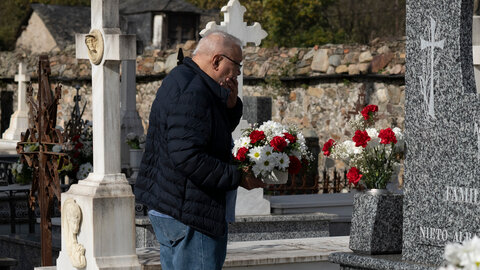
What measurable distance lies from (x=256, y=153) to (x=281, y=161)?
21cm

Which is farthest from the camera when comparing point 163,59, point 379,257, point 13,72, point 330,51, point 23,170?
point 13,72

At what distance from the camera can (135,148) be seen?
43.1 feet

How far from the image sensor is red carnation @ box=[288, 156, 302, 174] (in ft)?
18.9

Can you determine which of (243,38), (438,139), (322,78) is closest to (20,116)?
(322,78)

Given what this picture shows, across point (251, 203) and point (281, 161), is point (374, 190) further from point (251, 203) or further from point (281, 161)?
point (251, 203)

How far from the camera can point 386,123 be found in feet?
52.7

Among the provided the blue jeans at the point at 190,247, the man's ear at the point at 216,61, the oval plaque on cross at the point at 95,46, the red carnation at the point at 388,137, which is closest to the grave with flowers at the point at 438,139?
the red carnation at the point at 388,137

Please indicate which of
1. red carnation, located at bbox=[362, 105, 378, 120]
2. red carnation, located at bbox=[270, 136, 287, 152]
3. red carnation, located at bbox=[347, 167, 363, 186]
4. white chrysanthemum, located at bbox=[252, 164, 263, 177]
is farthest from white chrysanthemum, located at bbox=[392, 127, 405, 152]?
white chrysanthemum, located at bbox=[252, 164, 263, 177]

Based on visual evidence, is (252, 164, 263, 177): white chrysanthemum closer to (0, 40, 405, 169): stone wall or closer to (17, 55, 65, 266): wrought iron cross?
(17, 55, 65, 266): wrought iron cross

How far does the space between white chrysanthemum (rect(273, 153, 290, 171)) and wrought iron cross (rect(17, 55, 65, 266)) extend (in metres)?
2.65

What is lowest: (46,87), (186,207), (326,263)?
(326,263)

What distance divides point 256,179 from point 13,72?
22880 mm

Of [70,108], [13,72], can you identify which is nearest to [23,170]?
[70,108]

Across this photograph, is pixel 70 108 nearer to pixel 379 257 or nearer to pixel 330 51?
pixel 330 51
